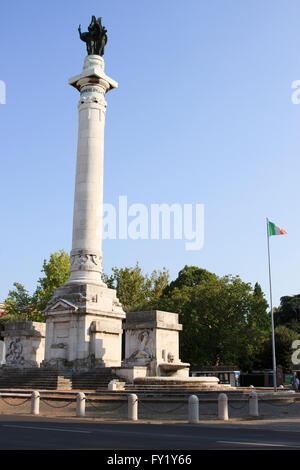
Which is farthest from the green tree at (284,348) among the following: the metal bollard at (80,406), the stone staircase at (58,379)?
the metal bollard at (80,406)

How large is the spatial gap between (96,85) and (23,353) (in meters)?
21.7

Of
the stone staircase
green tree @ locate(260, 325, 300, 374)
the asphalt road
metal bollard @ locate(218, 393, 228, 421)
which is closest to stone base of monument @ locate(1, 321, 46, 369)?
the stone staircase

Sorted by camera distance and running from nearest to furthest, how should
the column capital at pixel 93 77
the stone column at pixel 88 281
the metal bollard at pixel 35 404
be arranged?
the metal bollard at pixel 35 404, the stone column at pixel 88 281, the column capital at pixel 93 77

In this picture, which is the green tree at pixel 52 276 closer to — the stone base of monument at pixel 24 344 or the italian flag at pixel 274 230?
the stone base of monument at pixel 24 344

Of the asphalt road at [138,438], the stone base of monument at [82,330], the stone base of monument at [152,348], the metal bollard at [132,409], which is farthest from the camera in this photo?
the stone base of monument at [82,330]

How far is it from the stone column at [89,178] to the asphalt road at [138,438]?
2081 cm

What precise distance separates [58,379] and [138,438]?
19.1 metres

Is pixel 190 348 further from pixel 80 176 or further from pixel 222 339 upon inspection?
pixel 80 176

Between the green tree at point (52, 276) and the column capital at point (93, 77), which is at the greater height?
the column capital at point (93, 77)

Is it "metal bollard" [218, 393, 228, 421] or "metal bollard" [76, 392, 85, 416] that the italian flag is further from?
"metal bollard" [76, 392, 85, 416]

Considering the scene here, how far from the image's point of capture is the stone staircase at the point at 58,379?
31.3 meters


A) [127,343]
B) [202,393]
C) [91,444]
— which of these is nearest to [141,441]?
[91,444]

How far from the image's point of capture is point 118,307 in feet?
127

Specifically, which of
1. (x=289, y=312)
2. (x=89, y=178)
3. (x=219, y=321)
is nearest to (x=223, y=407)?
(x=89, y=178)
